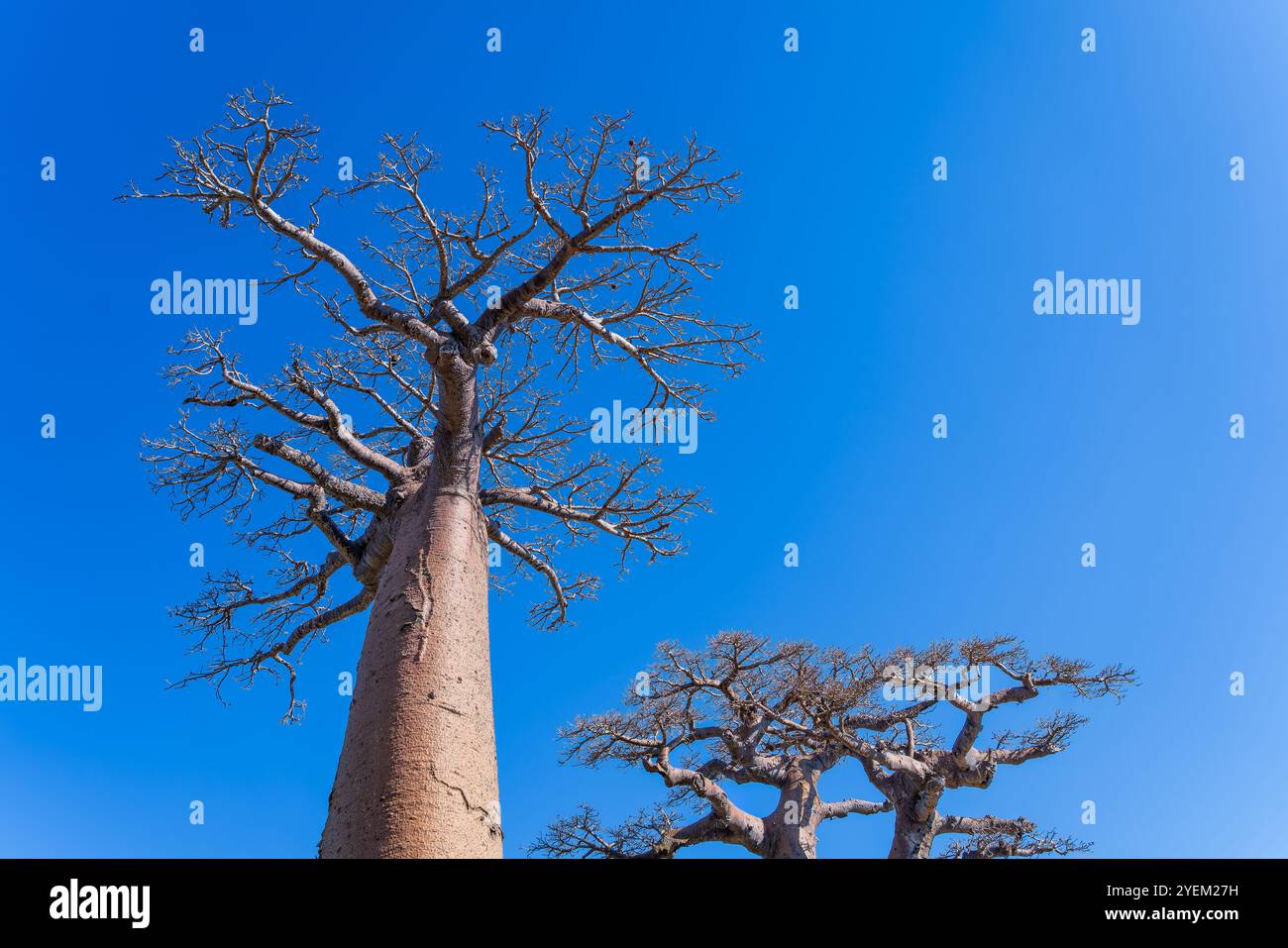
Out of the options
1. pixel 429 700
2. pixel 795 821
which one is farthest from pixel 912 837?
pixel 429 700

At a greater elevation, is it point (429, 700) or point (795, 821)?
point (429, 700)

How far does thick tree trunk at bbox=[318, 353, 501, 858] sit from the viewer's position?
3449mm

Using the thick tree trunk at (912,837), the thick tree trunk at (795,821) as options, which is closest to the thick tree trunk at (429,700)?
the thick tree trunk at (795,821)

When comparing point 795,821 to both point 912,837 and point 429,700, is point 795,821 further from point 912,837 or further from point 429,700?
point 429,700

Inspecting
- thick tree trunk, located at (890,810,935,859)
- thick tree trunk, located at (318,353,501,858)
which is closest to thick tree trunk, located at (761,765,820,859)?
thick tree trunk, located at (890,810,935,859)

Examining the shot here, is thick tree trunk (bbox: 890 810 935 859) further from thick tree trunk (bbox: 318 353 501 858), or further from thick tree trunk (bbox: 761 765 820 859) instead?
thick tree trunk (bbox: 318 353 501 858)

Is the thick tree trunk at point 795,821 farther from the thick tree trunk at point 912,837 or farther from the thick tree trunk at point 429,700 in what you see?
the thick tree trunk at point 429,700

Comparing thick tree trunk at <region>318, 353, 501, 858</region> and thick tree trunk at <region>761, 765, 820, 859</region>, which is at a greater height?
thick tree trunk at <region>318, 353, 501, 858</region>

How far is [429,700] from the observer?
3.74 meters
